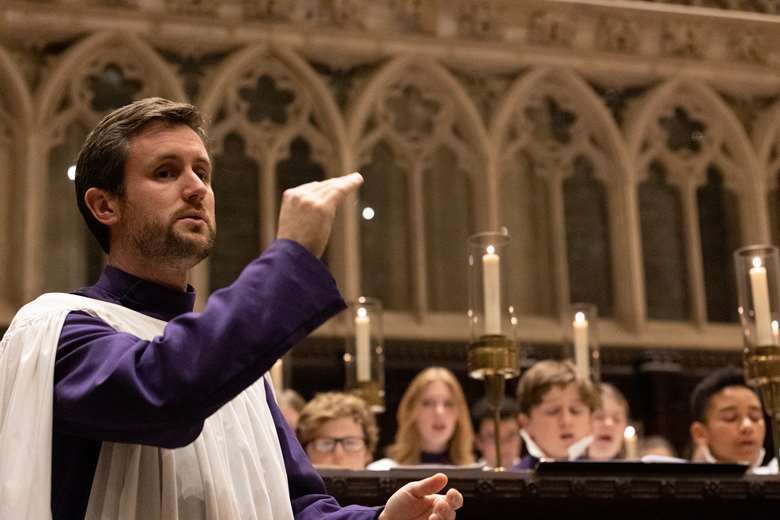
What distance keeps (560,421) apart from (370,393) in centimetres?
93

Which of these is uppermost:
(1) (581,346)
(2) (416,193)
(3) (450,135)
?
(3) (450,135)

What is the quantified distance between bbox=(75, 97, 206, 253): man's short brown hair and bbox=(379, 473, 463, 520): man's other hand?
2.64 ft

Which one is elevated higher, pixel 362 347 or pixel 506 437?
pixel 362 347

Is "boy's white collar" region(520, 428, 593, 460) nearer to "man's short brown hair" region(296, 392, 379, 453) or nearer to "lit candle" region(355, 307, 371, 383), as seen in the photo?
"man's short brown hair" region(296, 392, 379, 453)

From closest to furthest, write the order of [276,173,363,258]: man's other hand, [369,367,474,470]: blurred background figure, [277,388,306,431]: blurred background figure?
[276,173,363,258]: man's other hand < [277,388,306,431]: blurred background figure < [369,367,474,470]: blurred background figure

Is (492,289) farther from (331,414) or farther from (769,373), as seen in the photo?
(331,414)

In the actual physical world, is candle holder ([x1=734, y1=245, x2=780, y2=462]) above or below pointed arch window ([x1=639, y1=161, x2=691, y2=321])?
below

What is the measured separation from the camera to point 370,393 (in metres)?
6.09

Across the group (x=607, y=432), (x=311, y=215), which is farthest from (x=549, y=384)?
(x=311, y=215)

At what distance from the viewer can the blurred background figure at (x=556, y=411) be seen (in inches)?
220

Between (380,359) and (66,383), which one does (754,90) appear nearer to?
(380,359)

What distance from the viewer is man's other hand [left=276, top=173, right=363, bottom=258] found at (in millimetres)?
2383

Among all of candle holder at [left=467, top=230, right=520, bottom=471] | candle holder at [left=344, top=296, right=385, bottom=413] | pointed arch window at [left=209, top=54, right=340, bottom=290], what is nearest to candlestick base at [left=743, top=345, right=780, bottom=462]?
candle holder at [left=467, top=230, right=520, bottom=471]

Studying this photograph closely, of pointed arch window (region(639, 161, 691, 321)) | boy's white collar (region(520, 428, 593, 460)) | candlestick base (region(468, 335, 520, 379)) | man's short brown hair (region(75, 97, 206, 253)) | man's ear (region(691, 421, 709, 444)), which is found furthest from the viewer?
pointed arch window (region(639, 161, 691, 321))
